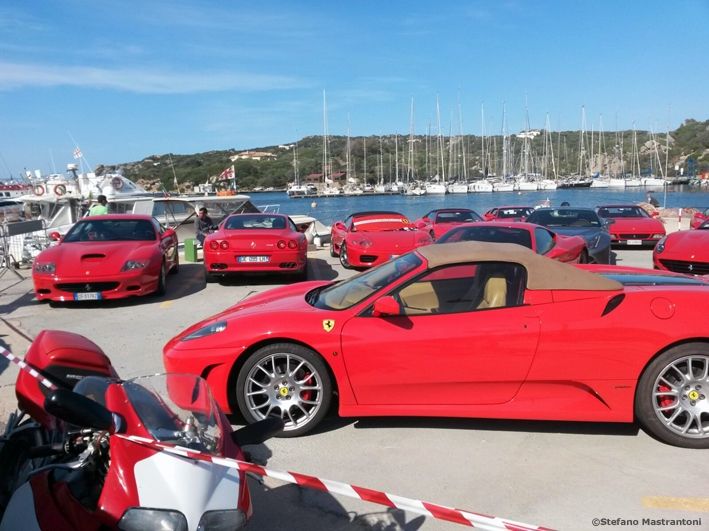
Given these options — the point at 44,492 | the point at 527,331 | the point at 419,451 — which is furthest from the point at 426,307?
the point at 44,492

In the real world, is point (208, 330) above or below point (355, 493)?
above

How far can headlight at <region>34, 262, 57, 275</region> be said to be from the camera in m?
8.91

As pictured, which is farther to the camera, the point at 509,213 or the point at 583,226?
the point at 509,213

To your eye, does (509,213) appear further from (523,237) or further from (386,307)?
(386,307)

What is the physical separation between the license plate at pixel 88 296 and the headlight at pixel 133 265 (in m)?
0.50

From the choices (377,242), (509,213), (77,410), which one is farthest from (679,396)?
(509,213)

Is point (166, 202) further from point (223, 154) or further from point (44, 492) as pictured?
point (223, 154)

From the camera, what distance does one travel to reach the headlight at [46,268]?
8.91 m

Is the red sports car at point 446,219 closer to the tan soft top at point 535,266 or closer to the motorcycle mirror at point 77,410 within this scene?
the tan soft top at point 535,266

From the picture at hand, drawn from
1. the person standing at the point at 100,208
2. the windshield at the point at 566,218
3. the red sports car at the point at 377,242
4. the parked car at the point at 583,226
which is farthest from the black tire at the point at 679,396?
the person standing at the point at 100,208

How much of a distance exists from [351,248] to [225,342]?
7776 millimetres

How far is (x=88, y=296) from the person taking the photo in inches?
350

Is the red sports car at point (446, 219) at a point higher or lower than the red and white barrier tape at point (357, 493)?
higher

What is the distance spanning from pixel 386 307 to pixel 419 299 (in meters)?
0.38
